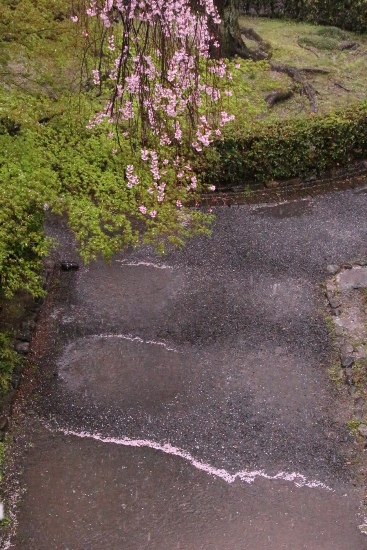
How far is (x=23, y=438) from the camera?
26.3 feet

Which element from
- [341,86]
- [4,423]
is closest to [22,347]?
[4,423]

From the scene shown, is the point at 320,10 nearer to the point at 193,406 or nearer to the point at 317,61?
the point at 317,61

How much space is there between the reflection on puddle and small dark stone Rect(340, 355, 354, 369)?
14.5 feet

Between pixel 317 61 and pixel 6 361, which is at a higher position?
pixel 317 61

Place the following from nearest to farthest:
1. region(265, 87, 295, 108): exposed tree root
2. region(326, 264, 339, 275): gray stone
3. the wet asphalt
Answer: the wet asphalt
region(326, 264, 339, 275): gray stone
region(265, 87, 295, 108): exposed tree root

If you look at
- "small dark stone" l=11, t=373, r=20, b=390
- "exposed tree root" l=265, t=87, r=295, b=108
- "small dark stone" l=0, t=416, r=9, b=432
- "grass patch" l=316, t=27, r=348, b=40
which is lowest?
"small dark stone" l=0, t=416, r=9, b=432

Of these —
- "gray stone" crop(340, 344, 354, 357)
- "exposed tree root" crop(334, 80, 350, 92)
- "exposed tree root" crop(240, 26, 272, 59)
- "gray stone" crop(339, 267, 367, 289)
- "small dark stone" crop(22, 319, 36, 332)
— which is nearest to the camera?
"gray stone" crop(340, 344, 354, 357)

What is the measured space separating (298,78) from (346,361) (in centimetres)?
1143

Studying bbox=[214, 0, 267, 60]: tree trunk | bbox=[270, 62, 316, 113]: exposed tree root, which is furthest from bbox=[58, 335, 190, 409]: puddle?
bbox=[214, 0, 267, 60]: tree trunk

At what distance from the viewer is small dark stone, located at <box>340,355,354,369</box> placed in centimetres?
912

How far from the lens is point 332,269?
11156 mm

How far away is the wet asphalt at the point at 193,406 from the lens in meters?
7.08

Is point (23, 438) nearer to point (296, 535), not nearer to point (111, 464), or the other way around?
point (111, 464)

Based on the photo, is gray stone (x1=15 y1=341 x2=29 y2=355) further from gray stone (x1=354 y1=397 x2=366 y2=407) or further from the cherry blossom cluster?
gray stone (x1=354 y1=397 x2=366 y2=407)
